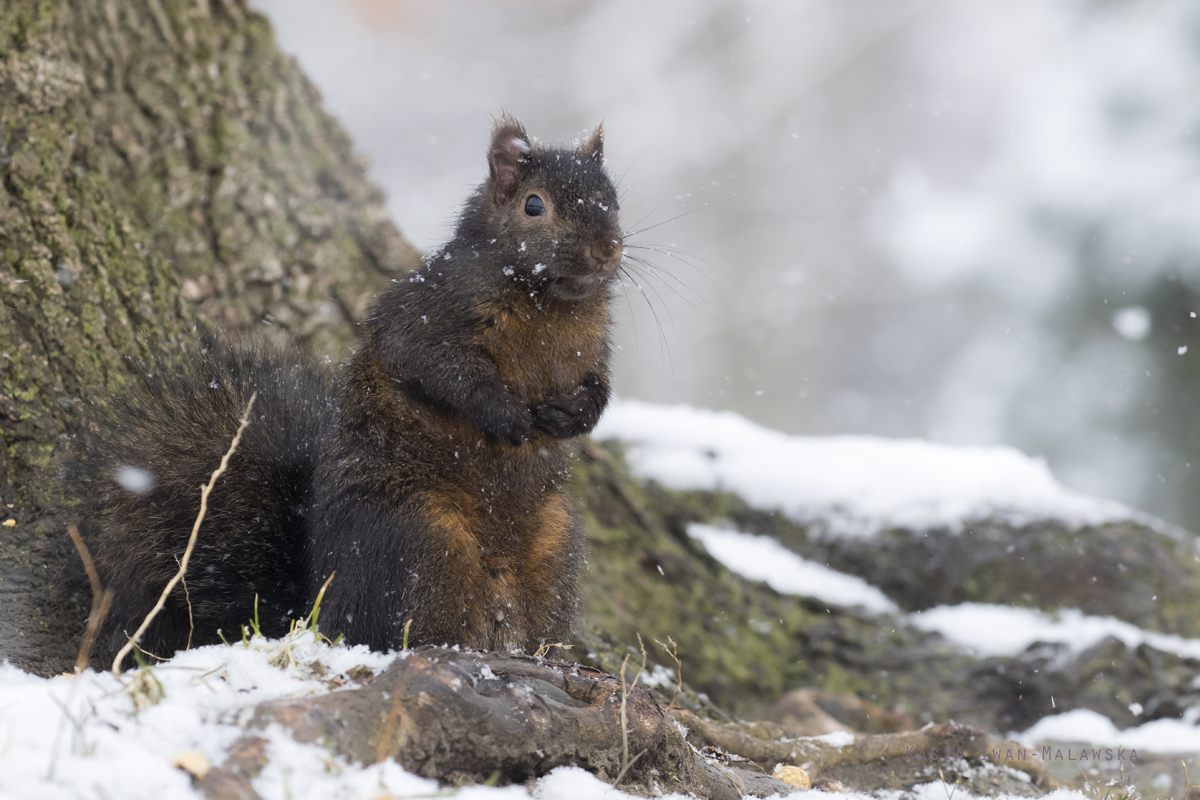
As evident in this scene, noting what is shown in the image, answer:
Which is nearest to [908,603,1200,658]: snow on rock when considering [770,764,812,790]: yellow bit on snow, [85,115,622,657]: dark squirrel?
[770,764,812,790]: yellow bit on snow

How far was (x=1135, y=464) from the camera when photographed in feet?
17.8

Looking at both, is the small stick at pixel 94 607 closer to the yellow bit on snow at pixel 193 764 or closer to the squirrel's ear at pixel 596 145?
the yellow bit on snow at pixel 193 764

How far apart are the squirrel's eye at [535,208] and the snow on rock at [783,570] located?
1.87 m

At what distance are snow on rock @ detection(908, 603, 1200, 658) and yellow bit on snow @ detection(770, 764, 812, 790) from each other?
1667 mm

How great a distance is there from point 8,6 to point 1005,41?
665 centimetres

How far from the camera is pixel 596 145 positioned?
2396 millimetres

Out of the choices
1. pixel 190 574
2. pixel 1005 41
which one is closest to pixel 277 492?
pixel 190 574

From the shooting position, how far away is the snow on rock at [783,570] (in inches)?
144

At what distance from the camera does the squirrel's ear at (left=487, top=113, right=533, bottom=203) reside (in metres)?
2.07

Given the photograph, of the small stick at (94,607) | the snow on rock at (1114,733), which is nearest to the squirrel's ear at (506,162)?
the small stick at (94,607)

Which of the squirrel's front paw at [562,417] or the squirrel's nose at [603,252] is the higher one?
the squirrel's nose at [603,252]

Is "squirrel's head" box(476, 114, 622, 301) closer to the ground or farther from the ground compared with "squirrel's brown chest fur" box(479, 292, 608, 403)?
farther from the ground

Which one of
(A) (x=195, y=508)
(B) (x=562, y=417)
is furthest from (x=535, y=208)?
(A) (x=195, y=508)

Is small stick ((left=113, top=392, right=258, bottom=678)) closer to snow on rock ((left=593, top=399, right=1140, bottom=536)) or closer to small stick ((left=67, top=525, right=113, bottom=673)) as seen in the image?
small stick ((left=67, top=525, right=113, bottom=673))
